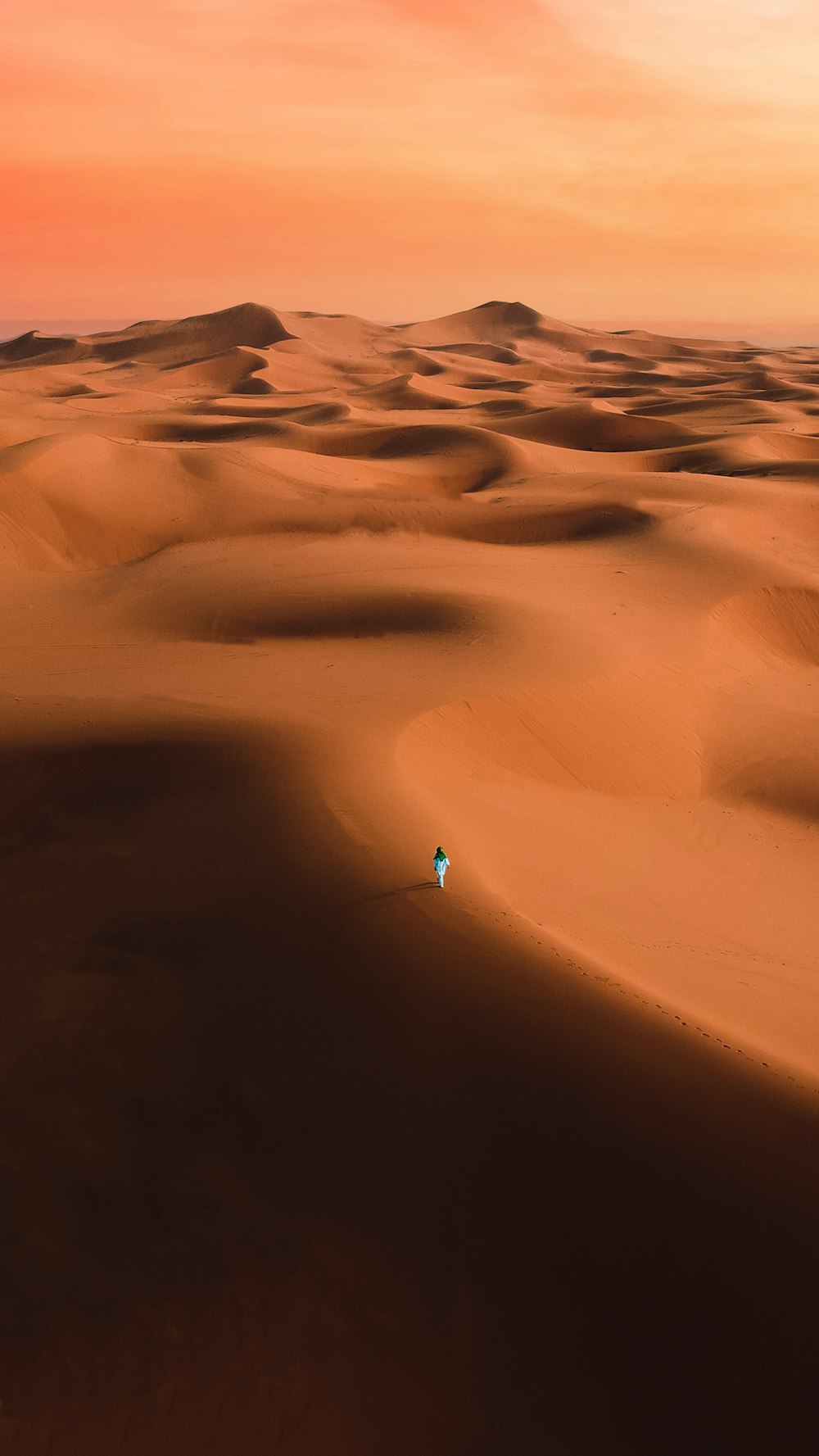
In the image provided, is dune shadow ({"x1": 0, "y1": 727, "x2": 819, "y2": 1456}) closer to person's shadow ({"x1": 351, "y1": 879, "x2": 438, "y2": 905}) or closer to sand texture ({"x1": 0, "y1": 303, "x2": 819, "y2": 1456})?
sand texture ({"x1": 0, "y1": 303, "x2": 819, "y2": 1456})

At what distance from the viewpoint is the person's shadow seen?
25.9 feet

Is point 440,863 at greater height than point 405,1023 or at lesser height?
greater

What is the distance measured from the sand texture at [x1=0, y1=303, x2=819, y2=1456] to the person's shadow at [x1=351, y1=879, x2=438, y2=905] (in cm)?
3

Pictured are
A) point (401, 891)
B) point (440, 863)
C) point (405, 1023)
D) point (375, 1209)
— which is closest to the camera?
point (375, 1209)

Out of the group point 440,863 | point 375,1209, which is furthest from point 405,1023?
point 440,863

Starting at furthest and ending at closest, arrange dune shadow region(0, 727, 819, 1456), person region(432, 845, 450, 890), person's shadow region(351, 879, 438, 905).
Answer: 1. person's shadow region(351, 879, 438, 905)
2. person region(432, 845, 450, 890)
3. dune shadow region(0, 727, 819, 1456)

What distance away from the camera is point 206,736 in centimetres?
1106

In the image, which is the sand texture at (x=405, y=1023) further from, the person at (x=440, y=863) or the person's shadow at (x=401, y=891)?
the person at (x=440, y=863)

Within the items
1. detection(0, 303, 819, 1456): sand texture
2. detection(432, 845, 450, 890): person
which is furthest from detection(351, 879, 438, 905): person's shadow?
detection(432, 845, 450, 890): person

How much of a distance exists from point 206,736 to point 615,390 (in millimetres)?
60700

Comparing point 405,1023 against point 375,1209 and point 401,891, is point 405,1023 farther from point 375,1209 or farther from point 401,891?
point 401,891

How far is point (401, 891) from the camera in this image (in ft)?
26.4

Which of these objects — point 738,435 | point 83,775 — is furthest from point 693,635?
point 738,435

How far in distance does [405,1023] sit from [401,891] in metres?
1.43
